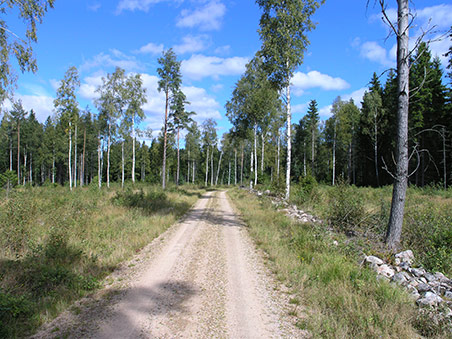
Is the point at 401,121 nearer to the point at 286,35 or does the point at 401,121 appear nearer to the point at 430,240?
the point at 430,240

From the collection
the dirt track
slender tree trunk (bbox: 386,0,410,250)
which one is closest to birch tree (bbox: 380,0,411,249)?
slender tree trunk (bbox: 386,0,410,250)

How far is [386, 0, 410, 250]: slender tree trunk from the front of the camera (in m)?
6.74

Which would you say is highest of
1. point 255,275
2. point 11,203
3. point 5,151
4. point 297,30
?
point 297,30

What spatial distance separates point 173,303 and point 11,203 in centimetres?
676

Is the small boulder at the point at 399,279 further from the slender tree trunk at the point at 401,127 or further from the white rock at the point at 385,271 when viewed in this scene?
the slender tree trunk at the point at 401,127

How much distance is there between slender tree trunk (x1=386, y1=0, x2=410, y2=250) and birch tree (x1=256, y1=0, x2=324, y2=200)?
757cm

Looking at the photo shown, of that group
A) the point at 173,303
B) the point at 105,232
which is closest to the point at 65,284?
the point at 173,303

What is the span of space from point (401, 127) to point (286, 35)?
1022 cm

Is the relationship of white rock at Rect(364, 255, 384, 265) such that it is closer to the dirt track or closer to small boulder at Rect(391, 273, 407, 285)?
small boulder at Rect(391, 273, 407, 285)

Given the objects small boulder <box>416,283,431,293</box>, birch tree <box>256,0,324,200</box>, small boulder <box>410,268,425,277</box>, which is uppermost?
birch tree <box>256,0,324,200</box>

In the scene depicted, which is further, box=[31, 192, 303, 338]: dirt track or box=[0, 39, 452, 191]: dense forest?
box=[0, 39, 452, 191]: dense forest

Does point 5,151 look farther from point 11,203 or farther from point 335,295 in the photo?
point 335,295

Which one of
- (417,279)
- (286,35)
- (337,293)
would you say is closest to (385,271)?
(417,279)

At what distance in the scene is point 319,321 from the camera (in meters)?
3.77
